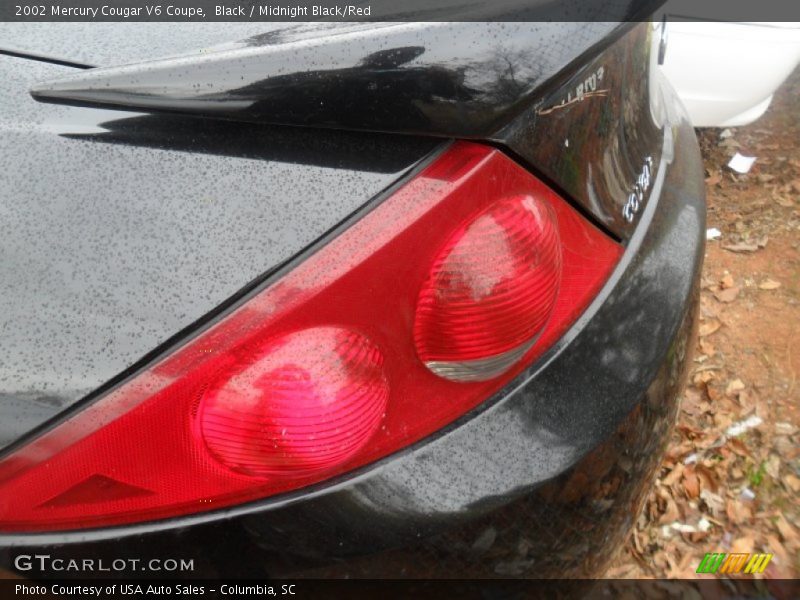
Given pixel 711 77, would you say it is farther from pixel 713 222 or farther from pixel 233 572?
pixel 233 572

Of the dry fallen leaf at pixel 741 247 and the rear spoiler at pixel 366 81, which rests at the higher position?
the rear spoiler at pixel 366 81

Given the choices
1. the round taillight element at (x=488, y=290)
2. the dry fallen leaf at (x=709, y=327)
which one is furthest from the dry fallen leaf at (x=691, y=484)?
the round taillight element at (x=488, y=290)

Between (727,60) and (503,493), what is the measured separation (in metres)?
3.01

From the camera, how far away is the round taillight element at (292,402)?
0.95 metres

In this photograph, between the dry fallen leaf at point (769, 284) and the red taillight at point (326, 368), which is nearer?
the red taillight at point (326, 368)

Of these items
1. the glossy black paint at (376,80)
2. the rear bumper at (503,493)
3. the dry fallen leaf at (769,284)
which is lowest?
the dry fallen leaf at (769,284)

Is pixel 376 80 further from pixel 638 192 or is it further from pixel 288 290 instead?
pixel 638 192

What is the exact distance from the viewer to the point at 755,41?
3260mm

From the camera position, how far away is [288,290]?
0.94m

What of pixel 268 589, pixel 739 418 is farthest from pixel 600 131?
pixel 739 418

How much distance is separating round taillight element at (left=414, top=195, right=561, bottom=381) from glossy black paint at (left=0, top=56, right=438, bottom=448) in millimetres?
150

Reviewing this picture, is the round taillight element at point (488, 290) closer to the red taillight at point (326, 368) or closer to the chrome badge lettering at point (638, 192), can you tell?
the red taillight at point (326, 368)

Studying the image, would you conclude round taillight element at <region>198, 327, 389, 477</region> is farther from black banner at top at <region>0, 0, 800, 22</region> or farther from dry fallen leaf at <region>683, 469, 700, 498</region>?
dry fallen leaf at <region>683, 469, 700, 498</region>

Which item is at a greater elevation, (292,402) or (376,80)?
(376,80)
